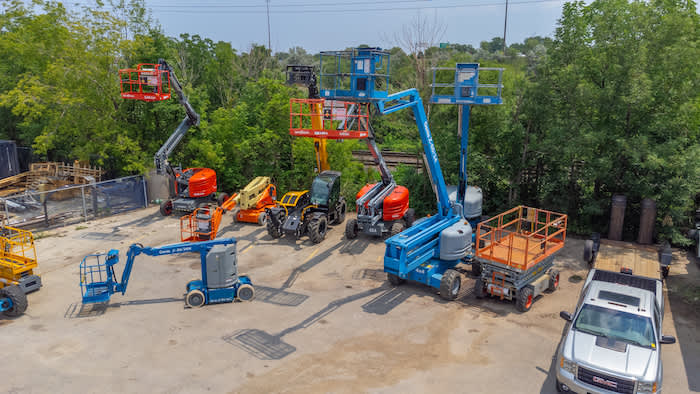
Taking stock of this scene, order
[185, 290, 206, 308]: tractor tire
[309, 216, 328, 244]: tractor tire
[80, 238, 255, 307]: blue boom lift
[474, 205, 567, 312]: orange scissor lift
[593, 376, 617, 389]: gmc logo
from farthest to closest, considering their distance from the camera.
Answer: [309, 216, 328, 244]: tractor tire
[185, 290, 206, 308]: tractor tire
[80, 238, 255, 307]: blue boom lift
[474, 205, 567, 312]: orange scissor lift
[593, 376, 617, 389]: gmc logo

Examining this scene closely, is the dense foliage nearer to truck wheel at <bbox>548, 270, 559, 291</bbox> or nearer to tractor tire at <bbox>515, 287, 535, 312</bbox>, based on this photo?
truck wheel at <bbox>548, 270, 559, 291</bbox>

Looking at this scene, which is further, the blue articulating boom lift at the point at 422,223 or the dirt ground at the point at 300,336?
the blue articulating boom lift at the point at 422,223

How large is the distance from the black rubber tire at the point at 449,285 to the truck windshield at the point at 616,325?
419 centimetres

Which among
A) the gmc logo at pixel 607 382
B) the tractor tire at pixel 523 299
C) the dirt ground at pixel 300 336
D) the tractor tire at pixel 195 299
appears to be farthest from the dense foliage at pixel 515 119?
the tractor tire at pixel 195 299

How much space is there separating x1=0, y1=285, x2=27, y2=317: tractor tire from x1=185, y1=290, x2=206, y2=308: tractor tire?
432 centimetres

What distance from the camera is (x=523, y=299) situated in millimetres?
13578

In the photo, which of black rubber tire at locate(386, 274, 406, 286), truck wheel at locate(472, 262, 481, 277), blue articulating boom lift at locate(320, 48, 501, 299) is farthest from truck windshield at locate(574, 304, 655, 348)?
black rubber tire at locate(386, 274, 406, 286)

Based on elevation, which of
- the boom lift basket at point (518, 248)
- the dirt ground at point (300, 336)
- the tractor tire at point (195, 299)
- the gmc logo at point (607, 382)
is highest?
the boom lift basket at point (518, 248)

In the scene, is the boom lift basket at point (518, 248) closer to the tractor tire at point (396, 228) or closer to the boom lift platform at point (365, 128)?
the tractor tire at point (396, 228)

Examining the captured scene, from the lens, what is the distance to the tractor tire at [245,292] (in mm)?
14398

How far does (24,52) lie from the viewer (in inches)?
1072

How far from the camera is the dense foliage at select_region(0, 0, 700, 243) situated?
17.8 m

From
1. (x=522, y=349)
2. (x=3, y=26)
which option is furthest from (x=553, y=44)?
(x=3, y=26)

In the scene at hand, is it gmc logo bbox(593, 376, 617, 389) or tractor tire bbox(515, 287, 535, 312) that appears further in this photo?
tractor tire bbox(515, 287, 535, 312)
